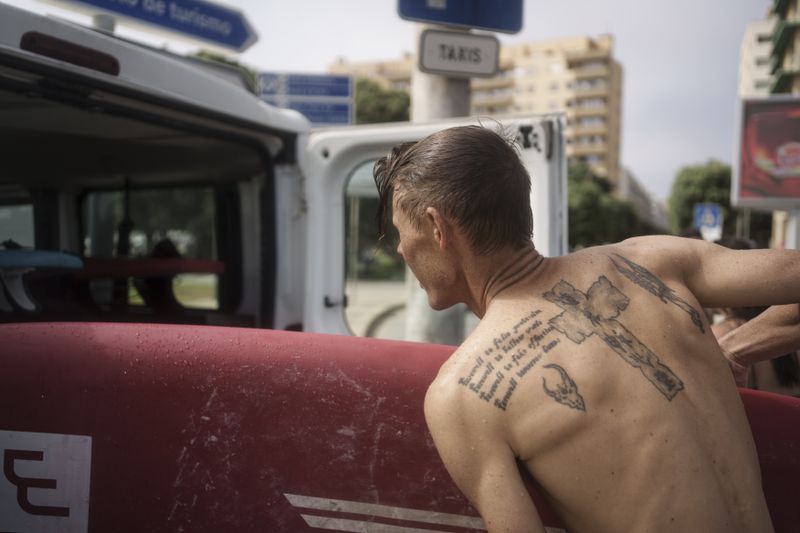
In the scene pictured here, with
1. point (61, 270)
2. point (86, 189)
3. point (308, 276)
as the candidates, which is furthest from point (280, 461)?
point (86, 189)

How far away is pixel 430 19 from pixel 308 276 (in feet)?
5.46

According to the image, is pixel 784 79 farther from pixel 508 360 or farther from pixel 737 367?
pixel 508 360

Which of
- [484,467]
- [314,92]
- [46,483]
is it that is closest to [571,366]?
[484,467]

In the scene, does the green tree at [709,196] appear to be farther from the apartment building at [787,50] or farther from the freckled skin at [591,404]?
the freckled skin at [591,404]

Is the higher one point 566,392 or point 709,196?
point 566,392

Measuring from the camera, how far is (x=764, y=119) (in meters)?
18.0

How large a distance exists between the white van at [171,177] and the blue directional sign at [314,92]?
5.62 ft

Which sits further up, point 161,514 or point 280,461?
point 280,461

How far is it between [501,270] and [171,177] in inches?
193

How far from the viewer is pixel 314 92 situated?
704 cm

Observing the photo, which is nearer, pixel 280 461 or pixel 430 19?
pixel 280 461

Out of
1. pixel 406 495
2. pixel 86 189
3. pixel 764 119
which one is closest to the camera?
→ pixel 406 495

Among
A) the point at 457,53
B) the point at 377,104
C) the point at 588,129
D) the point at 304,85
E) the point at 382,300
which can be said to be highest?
the point at 588,129

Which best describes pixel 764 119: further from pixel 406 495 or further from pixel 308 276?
pixel 406 495
